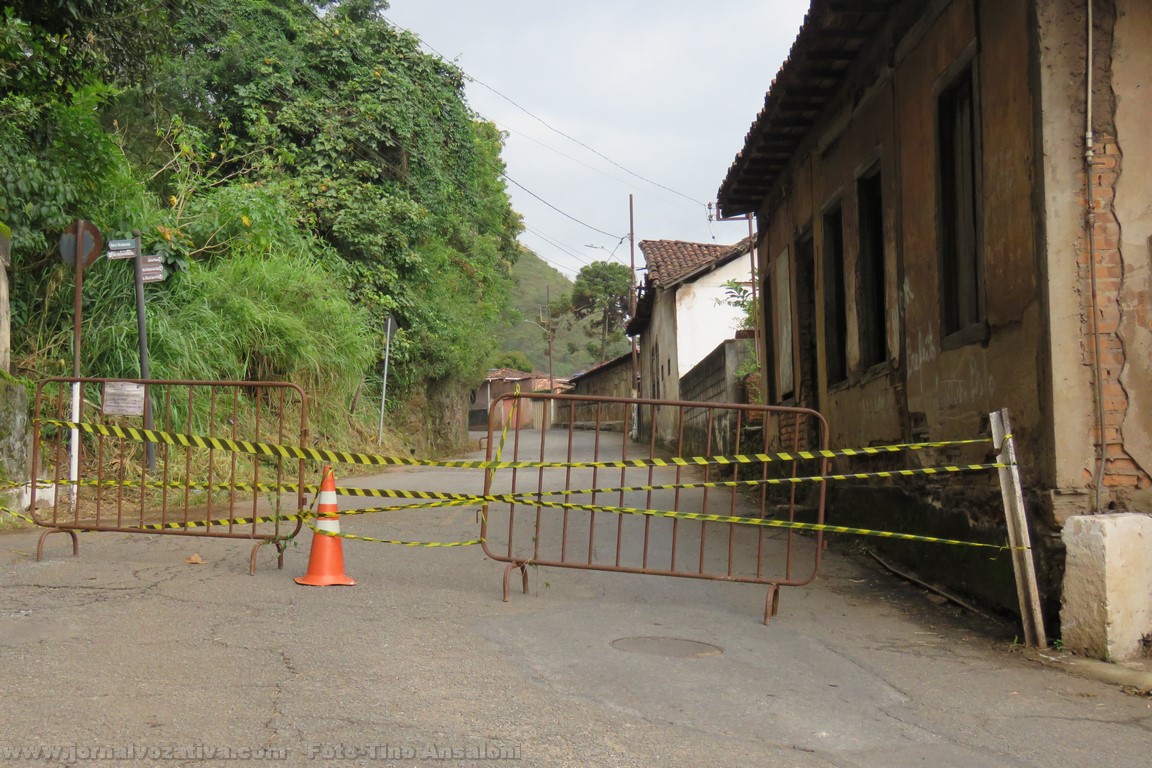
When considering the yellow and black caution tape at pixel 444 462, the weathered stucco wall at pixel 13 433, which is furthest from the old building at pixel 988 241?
the weathered stucco wall at pixel 13 433

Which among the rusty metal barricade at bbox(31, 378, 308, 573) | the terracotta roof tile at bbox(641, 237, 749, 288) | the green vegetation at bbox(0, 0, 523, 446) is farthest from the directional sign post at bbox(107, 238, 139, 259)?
the terracotta roof tile at bbox(641, 237, 749, 288)

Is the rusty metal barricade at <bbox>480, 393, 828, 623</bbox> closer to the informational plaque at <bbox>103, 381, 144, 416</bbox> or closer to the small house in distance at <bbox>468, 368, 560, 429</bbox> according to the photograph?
the informational plaque at <bbox>103, 381, 144, 416</bbox>

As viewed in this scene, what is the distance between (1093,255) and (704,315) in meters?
24.0

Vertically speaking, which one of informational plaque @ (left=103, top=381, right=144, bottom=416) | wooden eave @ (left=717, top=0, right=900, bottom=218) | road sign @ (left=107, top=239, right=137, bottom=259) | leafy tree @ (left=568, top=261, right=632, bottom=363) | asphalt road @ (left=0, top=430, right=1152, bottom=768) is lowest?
asphalt road @ (left=0, top=430, right=1152, bottom=768)

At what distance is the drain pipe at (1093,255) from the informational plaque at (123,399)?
6.95 metres

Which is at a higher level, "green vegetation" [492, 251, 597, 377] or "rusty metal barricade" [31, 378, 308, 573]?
"green vegetation" [492, 251, 597, 377]

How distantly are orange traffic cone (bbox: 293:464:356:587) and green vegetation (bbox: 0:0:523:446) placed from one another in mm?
4959

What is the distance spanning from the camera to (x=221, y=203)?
15.7 m

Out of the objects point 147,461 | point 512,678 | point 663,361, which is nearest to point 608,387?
point 663,361

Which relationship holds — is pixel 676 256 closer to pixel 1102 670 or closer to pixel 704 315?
pixel 704 315

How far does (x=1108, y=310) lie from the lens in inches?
217

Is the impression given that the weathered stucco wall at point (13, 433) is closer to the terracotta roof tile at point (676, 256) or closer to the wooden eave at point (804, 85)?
the wooden eave at point (804, 85)

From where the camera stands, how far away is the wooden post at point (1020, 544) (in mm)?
5402

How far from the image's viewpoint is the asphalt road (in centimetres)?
360
